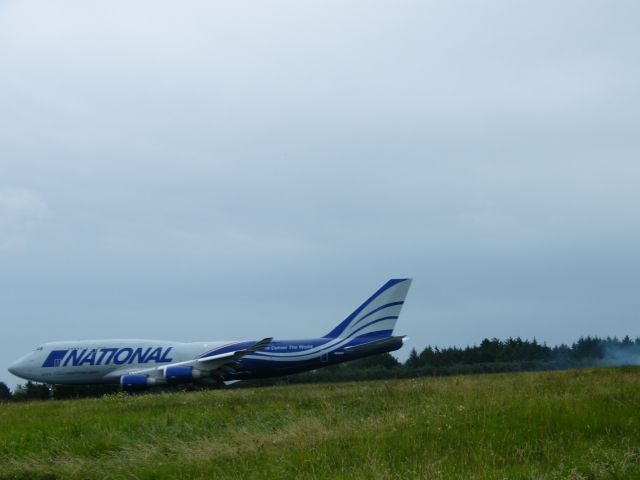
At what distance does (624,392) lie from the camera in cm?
1296

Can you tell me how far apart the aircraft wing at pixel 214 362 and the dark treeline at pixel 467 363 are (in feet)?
4.46

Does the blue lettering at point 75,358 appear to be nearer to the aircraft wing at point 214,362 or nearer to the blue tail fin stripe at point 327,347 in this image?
the aircraft wing at point 214,362

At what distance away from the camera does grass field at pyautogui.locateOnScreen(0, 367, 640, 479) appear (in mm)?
8672

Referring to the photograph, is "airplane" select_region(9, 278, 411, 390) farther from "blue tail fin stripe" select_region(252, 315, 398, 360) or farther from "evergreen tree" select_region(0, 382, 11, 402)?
"evergreen tree" select_region(0, 382, 11, 402)

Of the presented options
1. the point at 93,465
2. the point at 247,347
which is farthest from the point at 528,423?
the point at 247,347

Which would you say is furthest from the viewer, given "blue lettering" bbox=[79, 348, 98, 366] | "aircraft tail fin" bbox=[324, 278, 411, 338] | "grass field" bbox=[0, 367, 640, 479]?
"aircraft tail fin" bbox=[324, 278, 411, 338]

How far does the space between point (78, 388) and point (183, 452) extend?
41.2 metres

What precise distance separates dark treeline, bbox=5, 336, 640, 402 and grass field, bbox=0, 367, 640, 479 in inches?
1026

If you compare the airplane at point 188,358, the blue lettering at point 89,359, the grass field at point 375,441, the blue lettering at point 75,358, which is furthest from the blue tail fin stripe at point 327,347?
the grass field at point 375,441

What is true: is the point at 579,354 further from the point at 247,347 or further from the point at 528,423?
the point at 528,423

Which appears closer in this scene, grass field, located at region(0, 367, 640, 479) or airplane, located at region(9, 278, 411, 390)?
grass field, located at region(0, 367, 640, 479)

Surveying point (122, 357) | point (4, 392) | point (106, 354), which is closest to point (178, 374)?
point (122, 357)

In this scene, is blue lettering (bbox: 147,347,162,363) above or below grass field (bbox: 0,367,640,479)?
above

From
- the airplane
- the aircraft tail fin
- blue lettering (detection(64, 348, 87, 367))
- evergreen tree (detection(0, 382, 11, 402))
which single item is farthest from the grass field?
evergreen tree (detection(0, 382, 11, 402))
